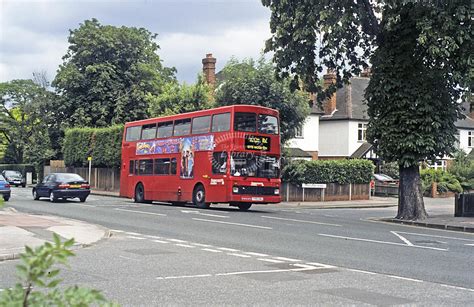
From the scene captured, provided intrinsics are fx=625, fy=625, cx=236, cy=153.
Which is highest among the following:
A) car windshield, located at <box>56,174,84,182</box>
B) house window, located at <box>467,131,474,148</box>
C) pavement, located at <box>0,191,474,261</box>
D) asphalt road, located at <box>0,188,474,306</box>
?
house window, located at <box>467,131,474,148</box>

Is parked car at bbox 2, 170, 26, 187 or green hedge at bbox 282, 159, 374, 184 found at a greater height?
green hedge at bbox 282, 159, 374, 184

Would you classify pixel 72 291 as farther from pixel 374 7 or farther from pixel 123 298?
pixel 374 7

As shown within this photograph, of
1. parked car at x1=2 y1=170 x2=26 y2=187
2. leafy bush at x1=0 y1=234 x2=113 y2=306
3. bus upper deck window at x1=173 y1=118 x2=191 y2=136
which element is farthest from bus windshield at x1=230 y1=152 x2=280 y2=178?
parked car at x1=2 y1=170 x2=26 y2=187

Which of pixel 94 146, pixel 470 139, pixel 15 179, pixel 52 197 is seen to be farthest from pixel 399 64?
pixel 470 139

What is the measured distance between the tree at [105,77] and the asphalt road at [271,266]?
33936 mm

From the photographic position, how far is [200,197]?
27656 millimetres

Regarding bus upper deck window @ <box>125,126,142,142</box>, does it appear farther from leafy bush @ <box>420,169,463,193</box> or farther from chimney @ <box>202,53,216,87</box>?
leafy bush @ <box>420,169,463,193</box>

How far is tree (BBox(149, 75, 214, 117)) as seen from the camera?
42.0 m

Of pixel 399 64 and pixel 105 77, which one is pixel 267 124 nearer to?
pixel 399 64

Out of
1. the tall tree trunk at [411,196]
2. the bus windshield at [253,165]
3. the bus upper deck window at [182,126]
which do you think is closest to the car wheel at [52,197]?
the bus upper deck window at [182,126]

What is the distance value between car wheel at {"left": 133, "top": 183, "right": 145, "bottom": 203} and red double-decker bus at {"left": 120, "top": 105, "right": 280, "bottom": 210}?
5.46ft

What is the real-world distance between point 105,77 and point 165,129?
22.7 metres

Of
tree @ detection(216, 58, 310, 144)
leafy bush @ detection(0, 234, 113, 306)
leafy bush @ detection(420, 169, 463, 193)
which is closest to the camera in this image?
leafy bush @ detection(0, 234, 113, 306)

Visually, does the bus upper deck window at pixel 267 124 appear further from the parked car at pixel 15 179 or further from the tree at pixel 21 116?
the tree at pixel 21 116
